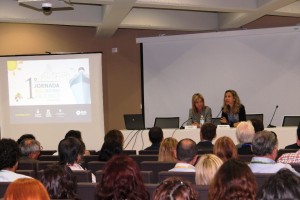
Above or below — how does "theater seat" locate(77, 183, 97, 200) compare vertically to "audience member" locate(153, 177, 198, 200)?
below

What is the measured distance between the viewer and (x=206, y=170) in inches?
137

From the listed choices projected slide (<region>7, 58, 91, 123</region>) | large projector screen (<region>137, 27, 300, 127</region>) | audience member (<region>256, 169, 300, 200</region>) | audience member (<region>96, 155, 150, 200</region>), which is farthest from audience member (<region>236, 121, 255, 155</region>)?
projected slide (<region>7, 58, 91, 123</region>)

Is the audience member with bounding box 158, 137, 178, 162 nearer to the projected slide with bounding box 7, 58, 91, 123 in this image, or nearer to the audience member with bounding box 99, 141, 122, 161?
the audience member with bounding box 99, 141, 122, 161

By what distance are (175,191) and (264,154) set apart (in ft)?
7.43

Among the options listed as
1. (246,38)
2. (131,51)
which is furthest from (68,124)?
(246,38)

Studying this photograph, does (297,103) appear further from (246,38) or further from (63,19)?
(63,19)

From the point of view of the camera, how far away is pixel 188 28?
10.4m

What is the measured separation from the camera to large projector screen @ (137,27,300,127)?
376 inches

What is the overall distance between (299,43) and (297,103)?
116 centimetres

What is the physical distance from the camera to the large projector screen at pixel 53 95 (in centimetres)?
933

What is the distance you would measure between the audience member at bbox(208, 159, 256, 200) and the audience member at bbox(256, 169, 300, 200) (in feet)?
1.28

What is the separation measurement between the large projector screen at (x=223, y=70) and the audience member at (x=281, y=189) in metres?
7.83

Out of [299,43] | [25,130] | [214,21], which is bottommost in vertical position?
[25,130]

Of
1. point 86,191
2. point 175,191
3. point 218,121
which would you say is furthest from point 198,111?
point 175,191
